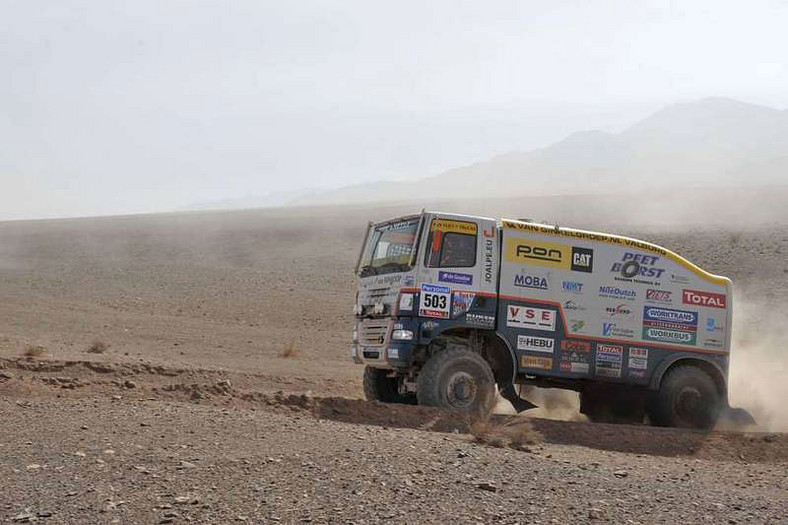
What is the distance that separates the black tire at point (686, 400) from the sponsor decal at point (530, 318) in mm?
2281

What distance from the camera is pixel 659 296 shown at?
14.2m

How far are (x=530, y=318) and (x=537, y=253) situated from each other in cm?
93

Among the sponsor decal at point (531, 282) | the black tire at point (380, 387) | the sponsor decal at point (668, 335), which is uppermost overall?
the sponsor decal at point (531, 282)

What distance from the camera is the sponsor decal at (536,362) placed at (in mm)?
13438

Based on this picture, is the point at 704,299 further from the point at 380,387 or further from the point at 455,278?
the point at 380,387

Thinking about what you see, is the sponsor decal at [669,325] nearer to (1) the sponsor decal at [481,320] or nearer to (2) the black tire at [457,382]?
(1) the sponsor decal at [481,320]

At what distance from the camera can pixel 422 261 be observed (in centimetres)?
1274

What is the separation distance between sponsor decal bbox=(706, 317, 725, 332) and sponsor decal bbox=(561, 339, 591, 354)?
2.15 m

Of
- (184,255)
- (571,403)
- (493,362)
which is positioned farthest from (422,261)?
(184,255)

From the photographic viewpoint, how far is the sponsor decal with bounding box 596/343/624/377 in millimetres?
13930

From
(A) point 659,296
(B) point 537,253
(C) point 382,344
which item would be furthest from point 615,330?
(C) point 382,344

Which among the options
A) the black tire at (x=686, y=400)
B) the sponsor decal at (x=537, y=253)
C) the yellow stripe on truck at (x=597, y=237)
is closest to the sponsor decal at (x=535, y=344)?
the sponsor decal at (x=537, y=253)

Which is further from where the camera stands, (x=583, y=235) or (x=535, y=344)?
(x=583, y=235)

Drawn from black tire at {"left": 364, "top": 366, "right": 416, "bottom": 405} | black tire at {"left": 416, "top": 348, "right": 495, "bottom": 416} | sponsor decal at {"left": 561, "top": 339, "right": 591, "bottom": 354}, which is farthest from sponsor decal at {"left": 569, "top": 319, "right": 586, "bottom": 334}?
black tire at {"left": 364, "top": 366, "right": 416, "bottom": 405}
